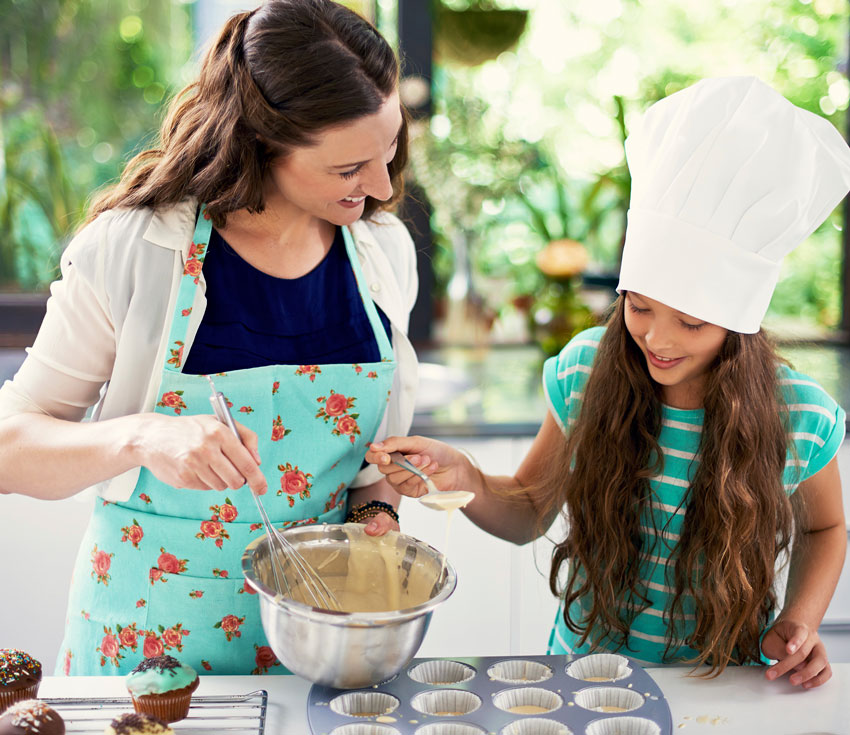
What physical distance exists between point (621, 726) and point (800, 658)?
271 millimetres

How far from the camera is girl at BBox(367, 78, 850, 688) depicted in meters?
1.02

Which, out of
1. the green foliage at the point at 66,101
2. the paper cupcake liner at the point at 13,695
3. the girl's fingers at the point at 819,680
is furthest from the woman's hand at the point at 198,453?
the green foliage at the point at 66,101

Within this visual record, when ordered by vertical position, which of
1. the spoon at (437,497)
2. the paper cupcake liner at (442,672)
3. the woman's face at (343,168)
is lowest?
the paper cupcake liner at (442,672)

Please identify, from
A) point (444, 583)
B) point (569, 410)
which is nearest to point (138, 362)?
point (444, 583)

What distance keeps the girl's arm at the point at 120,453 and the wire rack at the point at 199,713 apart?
0.22 metres

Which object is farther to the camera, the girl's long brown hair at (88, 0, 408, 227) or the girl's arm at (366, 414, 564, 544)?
the girl's arm at (366, 414, 564, 544)

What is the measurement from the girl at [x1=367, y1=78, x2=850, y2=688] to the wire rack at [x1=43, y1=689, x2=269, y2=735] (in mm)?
340

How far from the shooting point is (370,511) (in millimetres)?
1198

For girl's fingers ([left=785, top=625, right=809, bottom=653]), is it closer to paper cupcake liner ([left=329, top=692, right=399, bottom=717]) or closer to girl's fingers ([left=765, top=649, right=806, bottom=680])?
girl's fingers ([left=765, top=649, right=806, bottom=680])

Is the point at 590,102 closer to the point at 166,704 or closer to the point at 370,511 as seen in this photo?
the point at 370,511

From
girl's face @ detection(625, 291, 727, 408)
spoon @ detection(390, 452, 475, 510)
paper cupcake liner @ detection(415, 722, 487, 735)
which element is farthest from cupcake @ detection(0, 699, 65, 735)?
girl's face @ detection(625, 291, 727, 408)

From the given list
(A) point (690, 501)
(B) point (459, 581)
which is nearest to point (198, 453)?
(A) point (690, 501)

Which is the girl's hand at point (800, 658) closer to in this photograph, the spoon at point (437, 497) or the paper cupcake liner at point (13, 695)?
the spoon at point (437, 497)

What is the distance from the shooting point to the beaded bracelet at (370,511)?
1194 mm
